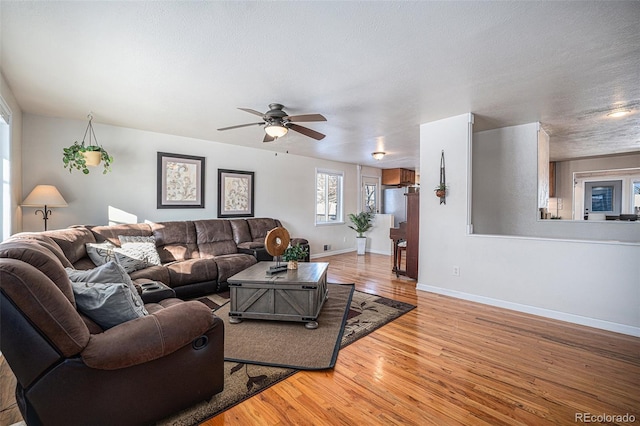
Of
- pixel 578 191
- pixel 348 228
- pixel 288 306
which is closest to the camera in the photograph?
pixel 288 306

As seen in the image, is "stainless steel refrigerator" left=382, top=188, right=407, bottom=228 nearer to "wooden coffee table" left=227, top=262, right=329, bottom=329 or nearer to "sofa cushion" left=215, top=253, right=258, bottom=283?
"sofa cushion" left=215, top=253, right=258, bottom=283

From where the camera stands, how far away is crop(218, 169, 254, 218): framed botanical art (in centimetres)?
530

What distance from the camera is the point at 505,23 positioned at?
186 centimetres

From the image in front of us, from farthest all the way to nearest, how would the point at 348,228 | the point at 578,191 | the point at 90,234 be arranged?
the point at 348,228, the point at 578,191, the point at 90,234

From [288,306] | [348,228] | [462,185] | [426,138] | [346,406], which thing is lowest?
[346,406]

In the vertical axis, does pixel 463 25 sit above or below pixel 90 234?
above

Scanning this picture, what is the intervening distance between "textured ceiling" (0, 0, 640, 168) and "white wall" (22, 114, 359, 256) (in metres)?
0.40

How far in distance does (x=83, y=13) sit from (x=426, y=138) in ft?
12.9

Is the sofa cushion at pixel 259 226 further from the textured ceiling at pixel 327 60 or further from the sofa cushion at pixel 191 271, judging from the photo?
the textured ceiling at pixel 327 60

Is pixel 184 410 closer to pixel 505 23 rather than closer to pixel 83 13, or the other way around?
pixel 83 13

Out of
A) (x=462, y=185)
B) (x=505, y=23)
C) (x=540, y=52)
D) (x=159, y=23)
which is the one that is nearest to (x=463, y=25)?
(x=505, y=23)

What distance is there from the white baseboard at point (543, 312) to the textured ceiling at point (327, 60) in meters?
2.38

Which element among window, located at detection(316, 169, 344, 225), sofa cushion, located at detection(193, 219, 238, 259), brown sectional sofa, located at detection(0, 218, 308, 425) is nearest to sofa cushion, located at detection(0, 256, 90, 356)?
brown sectional sofa, located at detection(0, 218, 308, 425)

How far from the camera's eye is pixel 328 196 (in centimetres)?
746
